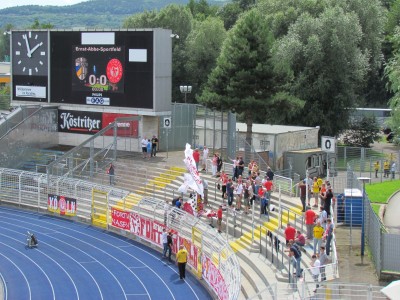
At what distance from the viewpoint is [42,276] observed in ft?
96.9

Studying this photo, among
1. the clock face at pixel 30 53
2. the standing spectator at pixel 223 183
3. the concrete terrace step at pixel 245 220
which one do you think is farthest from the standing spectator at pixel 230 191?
the clock face at pixel 30 53

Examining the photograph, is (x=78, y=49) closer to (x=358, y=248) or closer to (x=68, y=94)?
(x=68, y=94)

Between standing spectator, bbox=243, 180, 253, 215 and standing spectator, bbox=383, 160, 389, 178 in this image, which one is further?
standing spectator, bbox=383, 160, 389, 178

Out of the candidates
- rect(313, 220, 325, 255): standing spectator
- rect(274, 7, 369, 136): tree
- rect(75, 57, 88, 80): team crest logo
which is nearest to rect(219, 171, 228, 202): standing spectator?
rect(313, 220, 325, 255): standing spectator

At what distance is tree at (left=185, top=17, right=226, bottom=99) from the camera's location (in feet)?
247

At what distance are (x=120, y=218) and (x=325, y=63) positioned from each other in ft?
92.8

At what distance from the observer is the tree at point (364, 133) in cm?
6308

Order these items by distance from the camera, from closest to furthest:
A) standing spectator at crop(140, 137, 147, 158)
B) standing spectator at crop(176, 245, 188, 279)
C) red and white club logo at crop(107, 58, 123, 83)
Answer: standing spectator at crop(176, 245, 188, 279), standing spectator at crop(140, 137, 147, 158), red and white club logo at crop(107, 58, 123, 83)

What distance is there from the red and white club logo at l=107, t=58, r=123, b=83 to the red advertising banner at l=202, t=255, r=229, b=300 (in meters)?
19.2

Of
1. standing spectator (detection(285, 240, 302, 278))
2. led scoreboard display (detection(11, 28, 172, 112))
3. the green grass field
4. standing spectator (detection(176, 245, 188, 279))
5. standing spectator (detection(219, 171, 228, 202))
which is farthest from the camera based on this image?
led scoreboard display (detection(11, 28, 172, 112))

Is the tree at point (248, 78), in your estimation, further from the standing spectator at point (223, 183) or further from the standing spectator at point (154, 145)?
the standing spectator at point (223, 183)

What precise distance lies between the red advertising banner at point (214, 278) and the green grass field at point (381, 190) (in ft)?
41.7

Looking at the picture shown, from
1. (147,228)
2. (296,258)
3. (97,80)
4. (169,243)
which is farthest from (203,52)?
(296,258)

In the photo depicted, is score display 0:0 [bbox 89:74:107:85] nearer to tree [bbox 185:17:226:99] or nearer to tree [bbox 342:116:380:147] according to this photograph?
tree [bbox 342:116:380:147]
